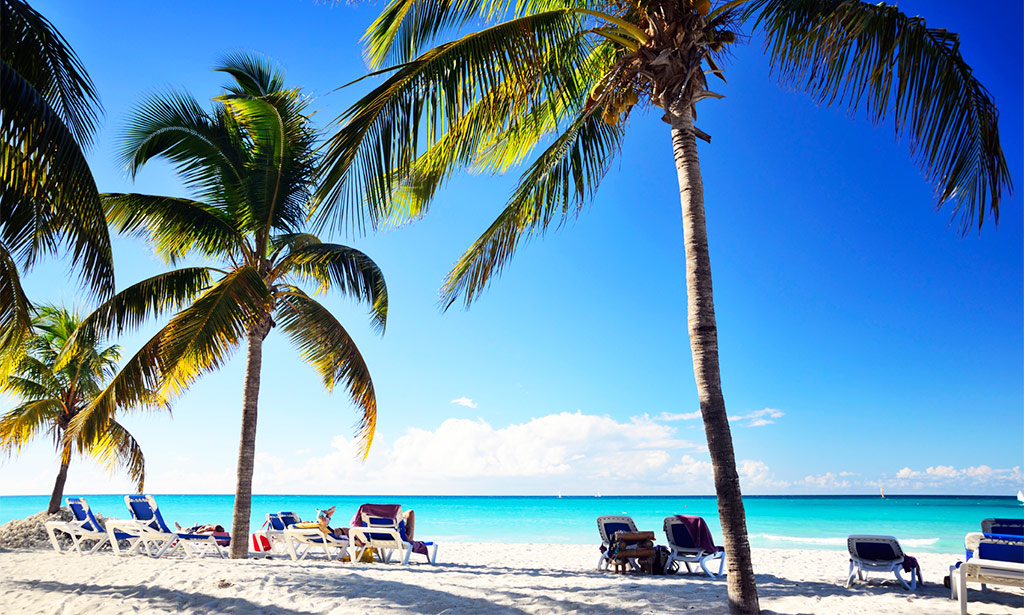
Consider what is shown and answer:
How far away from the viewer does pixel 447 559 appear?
12.3 metres

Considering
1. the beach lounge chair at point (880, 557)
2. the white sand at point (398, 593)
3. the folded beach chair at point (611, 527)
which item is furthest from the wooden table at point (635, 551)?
the beach lounge chair at point (880, 557)

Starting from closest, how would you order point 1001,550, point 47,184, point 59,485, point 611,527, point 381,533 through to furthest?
point 47,184, point 1001,550, point 611,527, point 381,533, point 59,485

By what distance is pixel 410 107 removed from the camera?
474cm

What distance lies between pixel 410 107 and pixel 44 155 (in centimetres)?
245

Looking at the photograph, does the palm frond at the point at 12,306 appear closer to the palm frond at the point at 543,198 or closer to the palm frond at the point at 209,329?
the palm frond at the point at 209,329

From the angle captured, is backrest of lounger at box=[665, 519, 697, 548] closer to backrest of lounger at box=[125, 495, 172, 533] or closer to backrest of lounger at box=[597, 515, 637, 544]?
backrest of lounger at box=[597, 515, 637, 544]

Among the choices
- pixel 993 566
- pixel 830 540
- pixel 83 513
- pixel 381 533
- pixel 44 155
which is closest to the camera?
pixel 44 155

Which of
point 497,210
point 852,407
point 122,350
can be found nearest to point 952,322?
point 852,407

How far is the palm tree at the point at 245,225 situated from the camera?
877 cm

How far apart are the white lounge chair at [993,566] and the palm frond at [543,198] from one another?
468 centimetres

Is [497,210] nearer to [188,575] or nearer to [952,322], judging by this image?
[188,575]

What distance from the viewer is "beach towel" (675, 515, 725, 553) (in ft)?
27.3

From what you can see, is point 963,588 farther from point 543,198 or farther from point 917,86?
point 543,198

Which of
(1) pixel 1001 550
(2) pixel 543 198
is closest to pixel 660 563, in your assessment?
(1) pixel 1001 550
